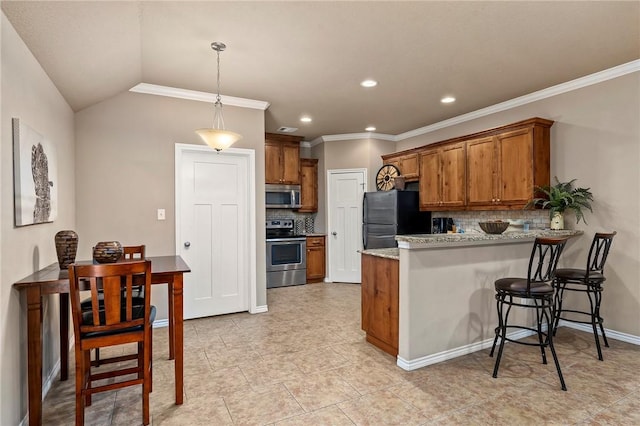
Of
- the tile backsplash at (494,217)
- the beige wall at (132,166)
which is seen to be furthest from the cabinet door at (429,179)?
the beige wall at (132,166)

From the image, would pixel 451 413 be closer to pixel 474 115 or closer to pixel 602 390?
pixel 602 390

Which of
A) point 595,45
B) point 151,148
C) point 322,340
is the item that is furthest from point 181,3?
point 595,45

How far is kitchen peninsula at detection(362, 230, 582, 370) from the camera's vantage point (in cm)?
276

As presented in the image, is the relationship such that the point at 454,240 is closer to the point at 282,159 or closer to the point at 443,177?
the point at 443,177

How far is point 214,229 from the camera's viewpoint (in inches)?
164

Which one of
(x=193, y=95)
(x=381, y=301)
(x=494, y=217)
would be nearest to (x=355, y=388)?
(x=381, y=301)

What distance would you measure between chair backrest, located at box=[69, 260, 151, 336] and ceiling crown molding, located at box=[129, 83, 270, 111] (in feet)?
8.03

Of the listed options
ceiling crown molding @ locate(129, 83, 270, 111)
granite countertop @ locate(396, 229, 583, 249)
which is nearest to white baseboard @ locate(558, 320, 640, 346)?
granite countertop @ locate(396, 229, 583, 249)

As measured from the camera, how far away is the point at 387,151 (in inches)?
251

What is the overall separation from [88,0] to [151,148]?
1.94 m

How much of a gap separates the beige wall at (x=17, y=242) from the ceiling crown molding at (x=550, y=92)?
15.9 feet

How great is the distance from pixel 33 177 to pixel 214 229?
2.10m

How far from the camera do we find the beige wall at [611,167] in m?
3.31

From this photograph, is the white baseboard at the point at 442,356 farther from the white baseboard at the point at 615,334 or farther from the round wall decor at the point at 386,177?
the round wall decor at the point at 386,177
